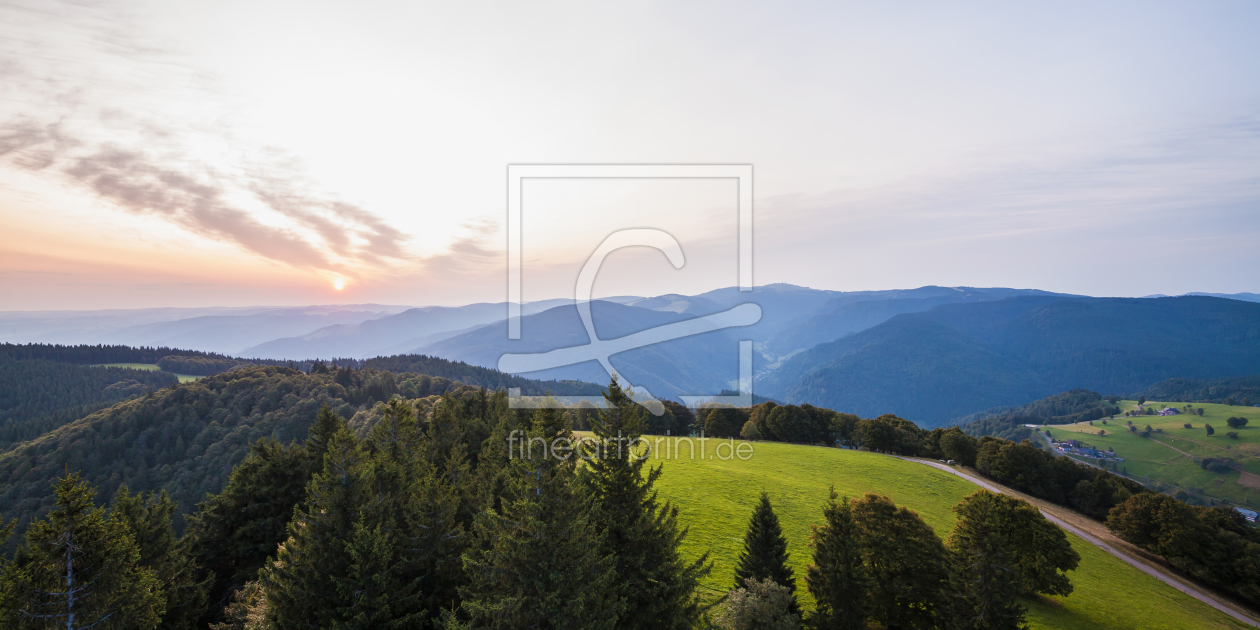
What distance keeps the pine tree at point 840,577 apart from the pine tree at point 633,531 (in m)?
7.66

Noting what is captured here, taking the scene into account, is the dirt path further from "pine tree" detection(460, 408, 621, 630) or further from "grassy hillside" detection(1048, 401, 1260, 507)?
"grassy hillside" detection(1048, 401, 1260, 507)

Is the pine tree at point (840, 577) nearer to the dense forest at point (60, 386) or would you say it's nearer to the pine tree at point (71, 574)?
the pine tree at point (71, 574)

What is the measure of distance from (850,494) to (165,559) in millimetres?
47646

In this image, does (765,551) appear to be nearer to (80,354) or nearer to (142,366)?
(142,366)

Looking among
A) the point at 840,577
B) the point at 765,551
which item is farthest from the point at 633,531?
the point at 840,577

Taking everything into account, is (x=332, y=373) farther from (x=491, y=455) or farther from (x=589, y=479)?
(x=589, y=479)

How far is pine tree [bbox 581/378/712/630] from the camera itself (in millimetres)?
17109

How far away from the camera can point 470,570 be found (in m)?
16.9

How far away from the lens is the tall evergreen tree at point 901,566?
76.0 ft

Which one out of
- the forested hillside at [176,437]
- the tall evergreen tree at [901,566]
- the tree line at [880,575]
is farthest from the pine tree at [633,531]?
the forested hillside at [176,437]

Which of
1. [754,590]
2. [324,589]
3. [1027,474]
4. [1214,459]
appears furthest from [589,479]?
[1214,459]

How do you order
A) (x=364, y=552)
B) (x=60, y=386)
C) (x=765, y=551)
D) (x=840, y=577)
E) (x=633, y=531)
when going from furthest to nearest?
1. (x=60, y=386)
2. (x=765, y=551)
3. (x=840, y=577)
4. (x=364, y=552)
5. (x=633, y=531)

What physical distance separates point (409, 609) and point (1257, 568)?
197 feet

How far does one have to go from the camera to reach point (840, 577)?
21469 mm
